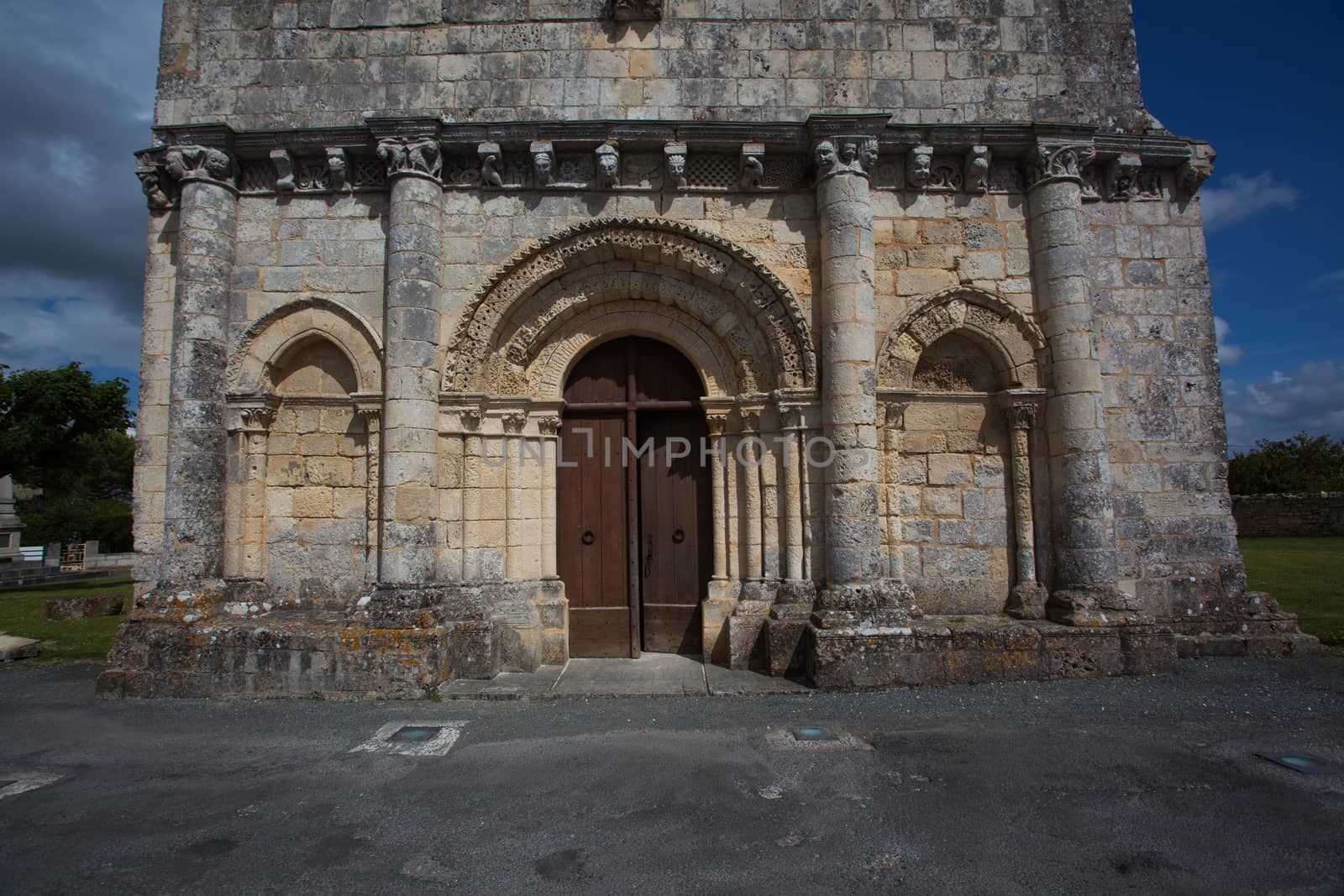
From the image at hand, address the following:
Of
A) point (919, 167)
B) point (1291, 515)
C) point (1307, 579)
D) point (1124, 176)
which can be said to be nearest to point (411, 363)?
Result: point (919, 167)

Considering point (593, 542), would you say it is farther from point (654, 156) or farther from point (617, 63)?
point (617, 63)

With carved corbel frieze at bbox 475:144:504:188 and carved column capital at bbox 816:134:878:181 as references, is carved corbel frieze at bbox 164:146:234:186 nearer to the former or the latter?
carved corbel frieze at bbox 475:144:504:188

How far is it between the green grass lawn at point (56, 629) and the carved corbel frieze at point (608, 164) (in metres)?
7.10

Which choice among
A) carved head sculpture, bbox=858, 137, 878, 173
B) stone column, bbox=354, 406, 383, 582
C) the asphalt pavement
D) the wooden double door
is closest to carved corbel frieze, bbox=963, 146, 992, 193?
carved head sculpture, bbox=858, 137, 878, 173

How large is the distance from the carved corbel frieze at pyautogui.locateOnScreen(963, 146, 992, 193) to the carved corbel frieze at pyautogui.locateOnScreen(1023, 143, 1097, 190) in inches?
17.0

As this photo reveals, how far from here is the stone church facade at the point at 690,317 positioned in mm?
6016

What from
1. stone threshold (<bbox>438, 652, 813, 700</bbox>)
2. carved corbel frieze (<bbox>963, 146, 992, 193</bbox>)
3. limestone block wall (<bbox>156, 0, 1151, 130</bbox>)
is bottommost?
stone threshold (<bbox>438, 652, 813, 700</bbox>)

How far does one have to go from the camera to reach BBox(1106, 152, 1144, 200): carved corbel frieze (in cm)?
646

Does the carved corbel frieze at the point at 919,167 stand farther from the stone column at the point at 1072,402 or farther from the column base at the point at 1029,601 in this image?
the column base at the point at 1029,601

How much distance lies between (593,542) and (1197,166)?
6819mm

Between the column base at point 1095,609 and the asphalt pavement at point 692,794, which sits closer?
the asphalt pavement at point 692,794

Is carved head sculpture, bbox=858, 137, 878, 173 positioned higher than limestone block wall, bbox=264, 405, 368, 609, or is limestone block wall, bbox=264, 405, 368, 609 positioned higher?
carved head sculpture, bbox=858, 137, 878, 173

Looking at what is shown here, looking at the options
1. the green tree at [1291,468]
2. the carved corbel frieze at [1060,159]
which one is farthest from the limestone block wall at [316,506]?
the green tree at [1291,468]

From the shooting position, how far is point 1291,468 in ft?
106
